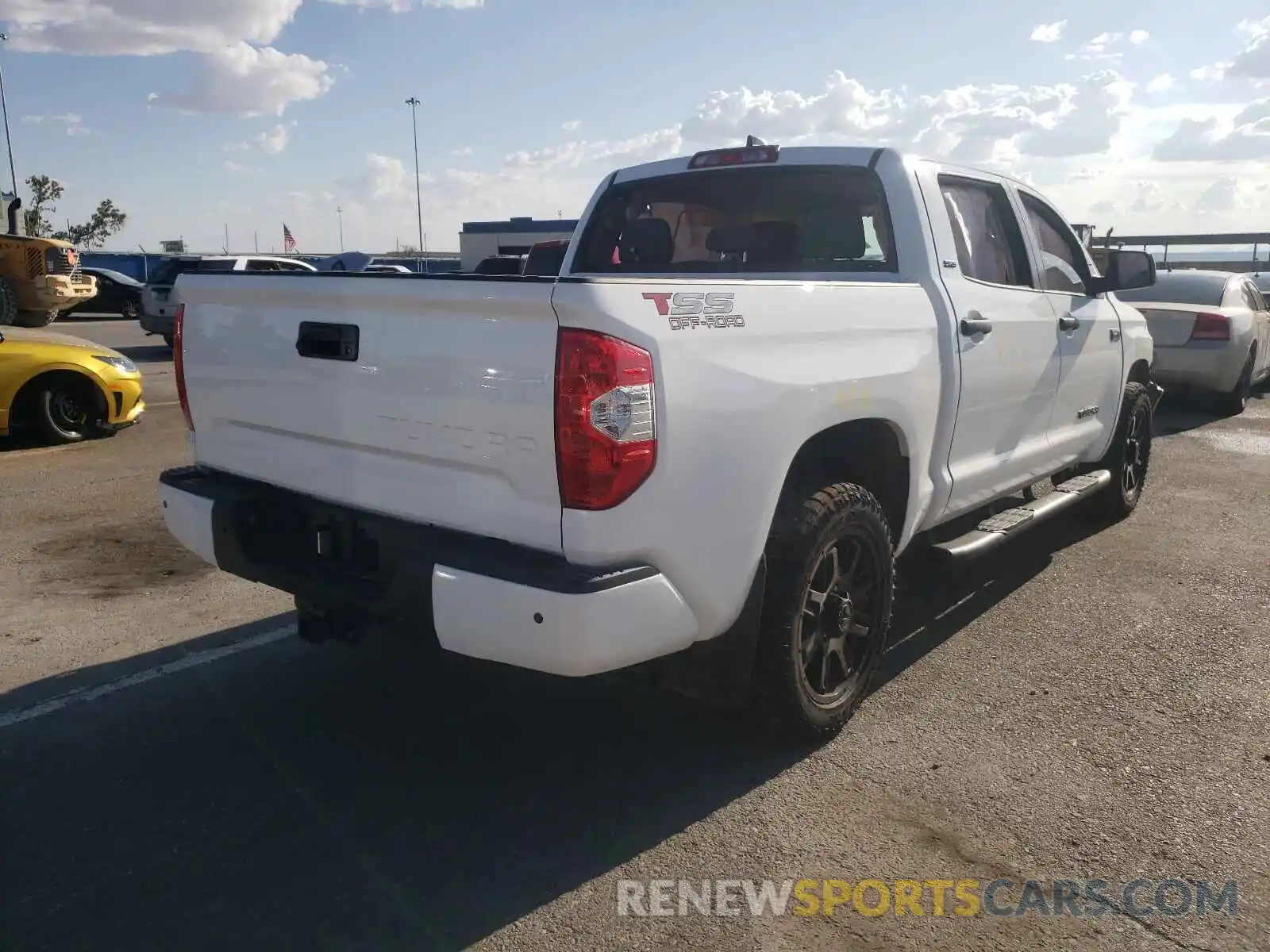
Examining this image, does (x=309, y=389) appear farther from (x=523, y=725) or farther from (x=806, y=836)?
(x=806, y=836)

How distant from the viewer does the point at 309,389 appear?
3285 mm

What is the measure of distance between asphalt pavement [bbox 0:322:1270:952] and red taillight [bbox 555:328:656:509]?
2.81 feet

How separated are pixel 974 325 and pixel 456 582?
2.40 m

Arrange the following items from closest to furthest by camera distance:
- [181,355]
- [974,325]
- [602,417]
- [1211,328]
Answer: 1. [602,417]
2. [181,355]
3. [974,325]
4. [1211,328]

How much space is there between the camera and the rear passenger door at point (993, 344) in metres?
4.21

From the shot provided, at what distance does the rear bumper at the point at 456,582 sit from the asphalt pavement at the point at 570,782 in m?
0.43

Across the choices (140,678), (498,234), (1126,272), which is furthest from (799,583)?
(498,234)

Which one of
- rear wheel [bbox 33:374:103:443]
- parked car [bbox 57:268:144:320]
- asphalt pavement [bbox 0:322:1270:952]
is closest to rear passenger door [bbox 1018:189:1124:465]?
asphalt pavement [bbox 0:322:1270:952]

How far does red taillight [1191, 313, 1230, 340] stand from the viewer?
35.8 ft

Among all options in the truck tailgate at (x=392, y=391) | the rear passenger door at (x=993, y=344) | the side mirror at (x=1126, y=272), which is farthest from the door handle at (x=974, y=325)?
the truck tailgate at (x=392, y=391)

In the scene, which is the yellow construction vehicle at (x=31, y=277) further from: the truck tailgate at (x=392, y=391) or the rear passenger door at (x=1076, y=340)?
the rear passenger door at (x=1076, y=340)

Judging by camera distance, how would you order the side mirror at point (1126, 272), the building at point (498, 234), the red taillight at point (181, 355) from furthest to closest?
1. the building at point (498, 234)
2. the side mirror at point (1126, 272)
3. the red taillight at point (181, 355)

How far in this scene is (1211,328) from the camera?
35.9 feet

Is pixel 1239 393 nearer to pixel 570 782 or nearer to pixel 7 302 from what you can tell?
pixel 570 782
